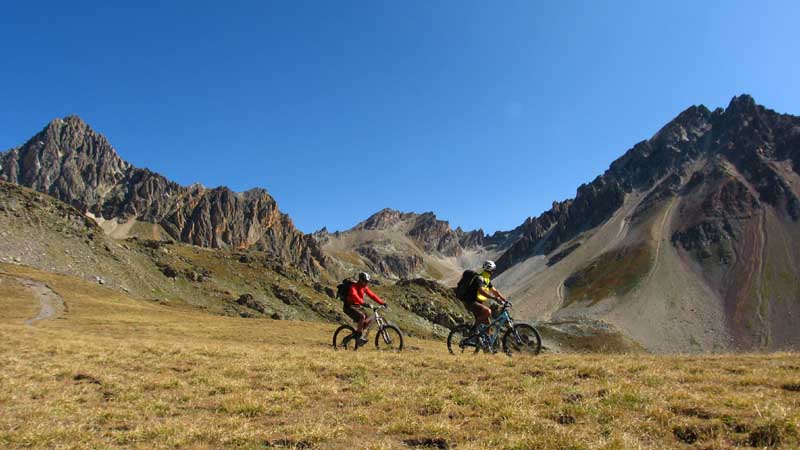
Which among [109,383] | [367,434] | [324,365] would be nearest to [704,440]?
[367,434]

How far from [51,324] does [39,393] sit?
29793 mm

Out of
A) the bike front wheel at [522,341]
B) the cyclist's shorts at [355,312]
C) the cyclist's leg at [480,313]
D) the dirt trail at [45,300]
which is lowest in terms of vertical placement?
the dirt trail at [45,300]

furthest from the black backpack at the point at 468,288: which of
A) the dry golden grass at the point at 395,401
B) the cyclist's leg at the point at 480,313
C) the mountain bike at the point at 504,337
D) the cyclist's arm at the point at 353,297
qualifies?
the cyclist's arm at the point at 353,297

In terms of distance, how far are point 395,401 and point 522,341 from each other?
1066cm

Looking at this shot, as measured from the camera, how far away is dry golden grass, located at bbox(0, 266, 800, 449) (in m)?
8.98

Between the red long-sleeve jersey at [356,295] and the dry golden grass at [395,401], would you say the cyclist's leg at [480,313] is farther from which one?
the red long-sleeve jersey at [356,295]

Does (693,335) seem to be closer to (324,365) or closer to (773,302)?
(773,302)

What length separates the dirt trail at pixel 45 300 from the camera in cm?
4244

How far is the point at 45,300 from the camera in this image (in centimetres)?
5081

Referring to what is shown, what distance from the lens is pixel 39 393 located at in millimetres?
13523

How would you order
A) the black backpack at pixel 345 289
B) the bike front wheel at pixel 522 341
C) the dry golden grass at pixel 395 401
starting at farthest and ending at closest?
the black backpack at pixel 345 289
the bike front wheel at pixel 522 341
the dry golden grass at pixel 395 401

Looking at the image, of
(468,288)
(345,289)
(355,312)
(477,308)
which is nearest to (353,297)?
(345,289)

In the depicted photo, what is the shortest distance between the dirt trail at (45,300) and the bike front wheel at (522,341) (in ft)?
127

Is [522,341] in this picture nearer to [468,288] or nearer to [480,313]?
[480,313]
